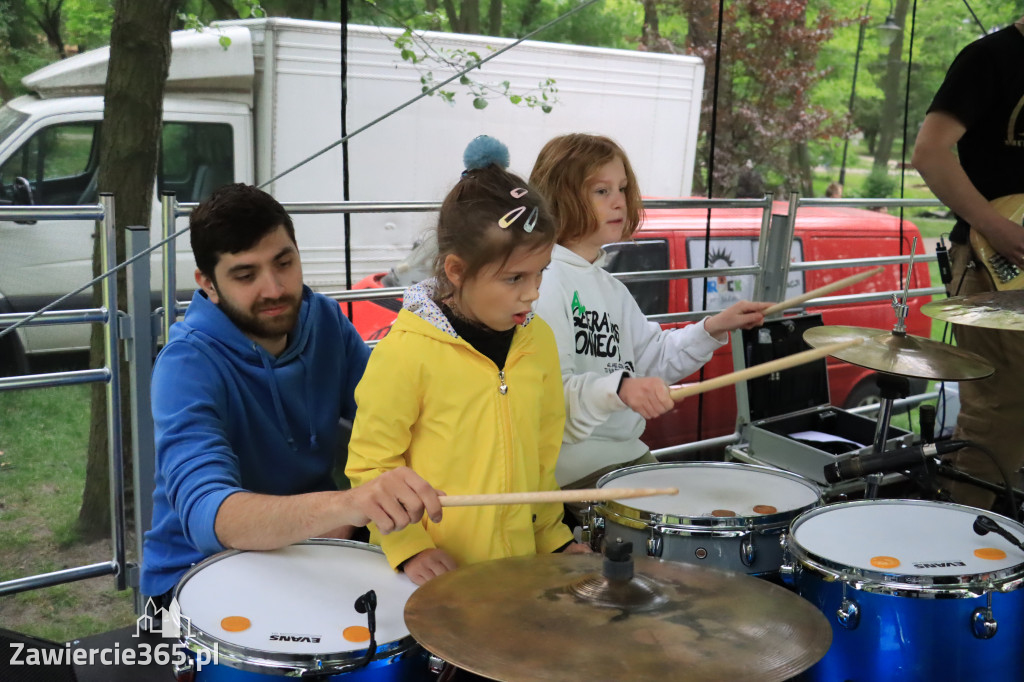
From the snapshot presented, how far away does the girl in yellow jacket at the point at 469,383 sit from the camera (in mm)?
1580

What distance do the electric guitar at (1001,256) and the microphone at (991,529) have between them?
48.5 inches

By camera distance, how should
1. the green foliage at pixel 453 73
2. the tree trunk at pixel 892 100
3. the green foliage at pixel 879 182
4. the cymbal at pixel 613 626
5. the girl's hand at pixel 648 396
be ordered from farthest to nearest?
the green foliage at pixel 879 182 → the tree trunk at pixel 892 100 → the green foliage at pixel 453 73 → the girl's hand at pixel 648 396 → the cymbal at pixel 613 626

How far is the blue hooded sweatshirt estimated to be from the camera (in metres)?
1.57

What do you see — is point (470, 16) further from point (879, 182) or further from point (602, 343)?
point (879, 182)

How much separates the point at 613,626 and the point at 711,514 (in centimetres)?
64

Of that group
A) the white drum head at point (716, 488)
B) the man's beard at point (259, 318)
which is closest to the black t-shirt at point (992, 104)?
the white drum head at point (716, 488)

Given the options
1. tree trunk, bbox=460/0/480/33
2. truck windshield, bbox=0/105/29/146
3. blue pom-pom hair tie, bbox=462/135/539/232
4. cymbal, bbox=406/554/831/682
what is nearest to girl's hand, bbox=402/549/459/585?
cymbal, bbox=406/554/831/682

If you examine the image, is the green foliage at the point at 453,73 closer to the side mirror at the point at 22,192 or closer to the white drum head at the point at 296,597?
the side mirror at the point at 22,192

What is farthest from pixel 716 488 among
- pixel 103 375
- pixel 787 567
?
pixel 103 375

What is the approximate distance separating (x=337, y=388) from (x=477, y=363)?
42 centimetres

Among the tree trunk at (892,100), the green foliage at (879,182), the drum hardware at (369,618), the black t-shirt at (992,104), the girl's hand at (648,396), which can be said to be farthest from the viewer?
the green foliage at (879,182)

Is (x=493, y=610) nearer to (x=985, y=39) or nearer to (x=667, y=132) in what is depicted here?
(x=985, y=39)

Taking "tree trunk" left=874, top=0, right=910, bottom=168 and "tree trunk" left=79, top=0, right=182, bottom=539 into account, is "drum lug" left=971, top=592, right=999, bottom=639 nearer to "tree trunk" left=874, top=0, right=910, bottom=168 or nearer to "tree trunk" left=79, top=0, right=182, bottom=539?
"tree trunk" left=79, top=0, right=182, bottom=539

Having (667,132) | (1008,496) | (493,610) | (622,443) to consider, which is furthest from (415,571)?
(667,132)
